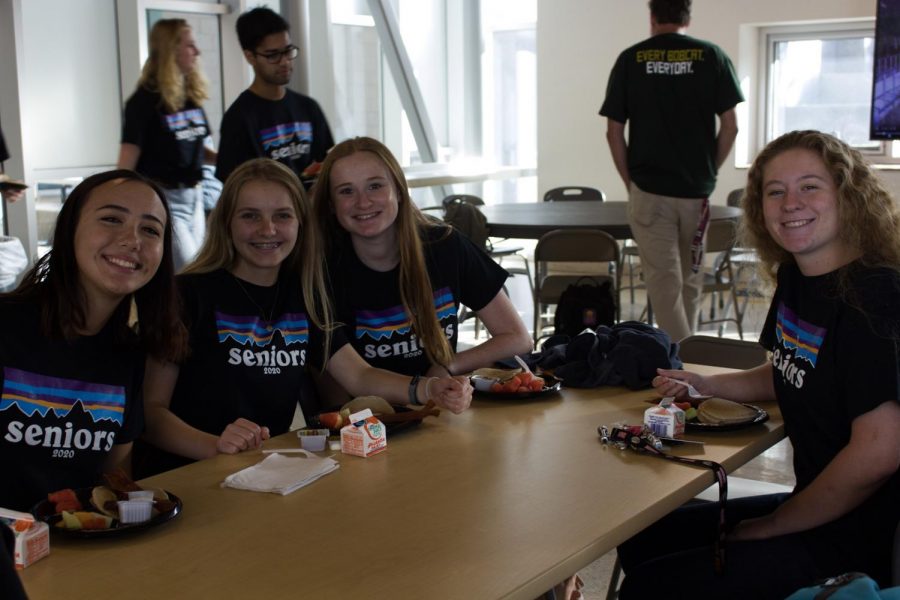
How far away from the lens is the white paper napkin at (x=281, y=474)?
1835 millimetres

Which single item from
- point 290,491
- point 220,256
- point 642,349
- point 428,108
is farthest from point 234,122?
point 428,108

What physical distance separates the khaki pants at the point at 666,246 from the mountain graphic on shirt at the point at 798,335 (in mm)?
3236

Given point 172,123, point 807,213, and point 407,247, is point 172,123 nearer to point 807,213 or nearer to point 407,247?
point 407,247

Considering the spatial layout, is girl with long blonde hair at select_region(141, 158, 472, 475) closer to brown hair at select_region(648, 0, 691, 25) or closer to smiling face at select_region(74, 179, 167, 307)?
smiling face at select_region(74, 179, 167, 307)

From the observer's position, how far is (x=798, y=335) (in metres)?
2.08

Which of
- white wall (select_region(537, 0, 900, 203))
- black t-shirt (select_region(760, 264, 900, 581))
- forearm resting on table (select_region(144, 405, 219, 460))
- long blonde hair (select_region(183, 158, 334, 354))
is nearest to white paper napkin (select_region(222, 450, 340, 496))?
forearm resting on table (select_region(144, 405, 219, 460))

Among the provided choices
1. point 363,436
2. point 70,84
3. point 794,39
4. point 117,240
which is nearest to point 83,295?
point 117,240

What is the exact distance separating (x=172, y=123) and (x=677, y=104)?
2452 mm

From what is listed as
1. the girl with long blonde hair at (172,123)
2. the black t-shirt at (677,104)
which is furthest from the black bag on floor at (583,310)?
the girl with long blonde hair at (172,123)

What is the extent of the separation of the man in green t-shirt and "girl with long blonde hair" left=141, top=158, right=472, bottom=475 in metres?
3.18

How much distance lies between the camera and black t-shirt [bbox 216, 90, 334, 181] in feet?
14.8

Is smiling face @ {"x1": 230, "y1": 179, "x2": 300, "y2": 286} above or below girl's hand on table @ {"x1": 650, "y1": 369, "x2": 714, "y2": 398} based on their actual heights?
above

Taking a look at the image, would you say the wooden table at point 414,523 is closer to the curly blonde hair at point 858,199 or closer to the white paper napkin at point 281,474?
the white paper napkin at point 281,474

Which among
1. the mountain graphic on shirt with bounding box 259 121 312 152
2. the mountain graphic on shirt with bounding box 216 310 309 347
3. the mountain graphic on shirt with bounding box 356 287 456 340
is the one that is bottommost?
the mountain graphic on shirt with bounding box 356 287 456 340
